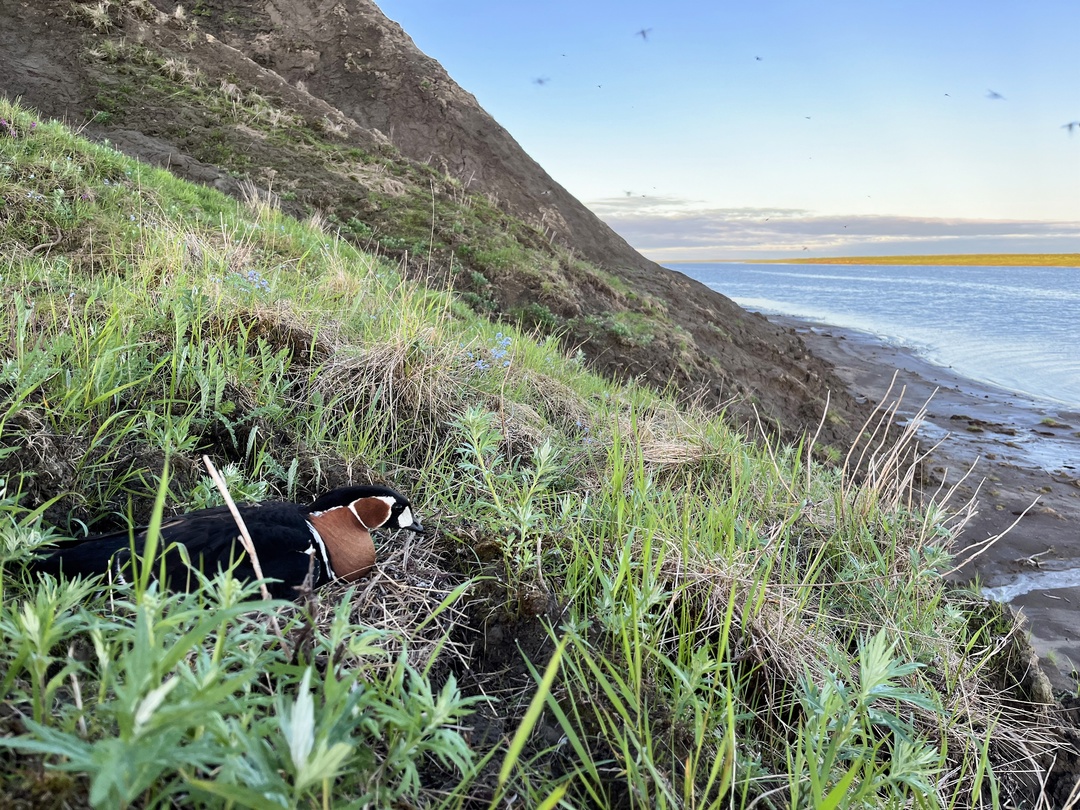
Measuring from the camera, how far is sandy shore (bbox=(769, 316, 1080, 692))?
25.5 feet

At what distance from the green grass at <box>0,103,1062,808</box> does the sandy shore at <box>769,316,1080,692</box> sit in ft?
4.11

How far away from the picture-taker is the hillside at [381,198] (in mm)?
11500

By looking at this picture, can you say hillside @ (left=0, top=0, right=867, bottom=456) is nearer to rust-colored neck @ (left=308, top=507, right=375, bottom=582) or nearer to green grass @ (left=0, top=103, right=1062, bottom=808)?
green grass @ (left=0, top=103, right=1062, bottom=808)

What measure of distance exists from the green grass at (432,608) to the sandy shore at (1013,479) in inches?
49.3

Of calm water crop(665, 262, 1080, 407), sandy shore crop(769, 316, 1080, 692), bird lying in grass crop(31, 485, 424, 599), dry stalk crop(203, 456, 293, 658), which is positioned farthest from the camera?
calm water crop(665, 262, 1080, 407)

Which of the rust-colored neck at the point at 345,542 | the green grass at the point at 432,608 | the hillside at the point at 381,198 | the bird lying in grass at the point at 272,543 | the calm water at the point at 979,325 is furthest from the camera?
the calm water at the point at 979,325

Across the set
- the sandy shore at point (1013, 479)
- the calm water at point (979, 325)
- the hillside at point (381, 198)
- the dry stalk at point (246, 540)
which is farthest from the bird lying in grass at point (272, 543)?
the calm water at point (979, 325)

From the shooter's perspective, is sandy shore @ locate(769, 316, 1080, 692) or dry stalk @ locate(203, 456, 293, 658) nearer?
dry stalk @ locate(203, 456, 293, 658)

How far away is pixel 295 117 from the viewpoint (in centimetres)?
1569

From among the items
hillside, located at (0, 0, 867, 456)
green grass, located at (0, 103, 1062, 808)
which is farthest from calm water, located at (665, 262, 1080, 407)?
green grass, located at (0, 103, 1062, 808)

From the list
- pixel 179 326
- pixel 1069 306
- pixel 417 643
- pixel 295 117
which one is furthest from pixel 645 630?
pixel 1069 306

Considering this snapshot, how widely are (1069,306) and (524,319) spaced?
155 feet

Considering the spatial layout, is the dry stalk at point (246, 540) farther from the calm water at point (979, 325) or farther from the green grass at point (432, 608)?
the calm water at point (979, 325)

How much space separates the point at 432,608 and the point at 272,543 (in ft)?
1.77
